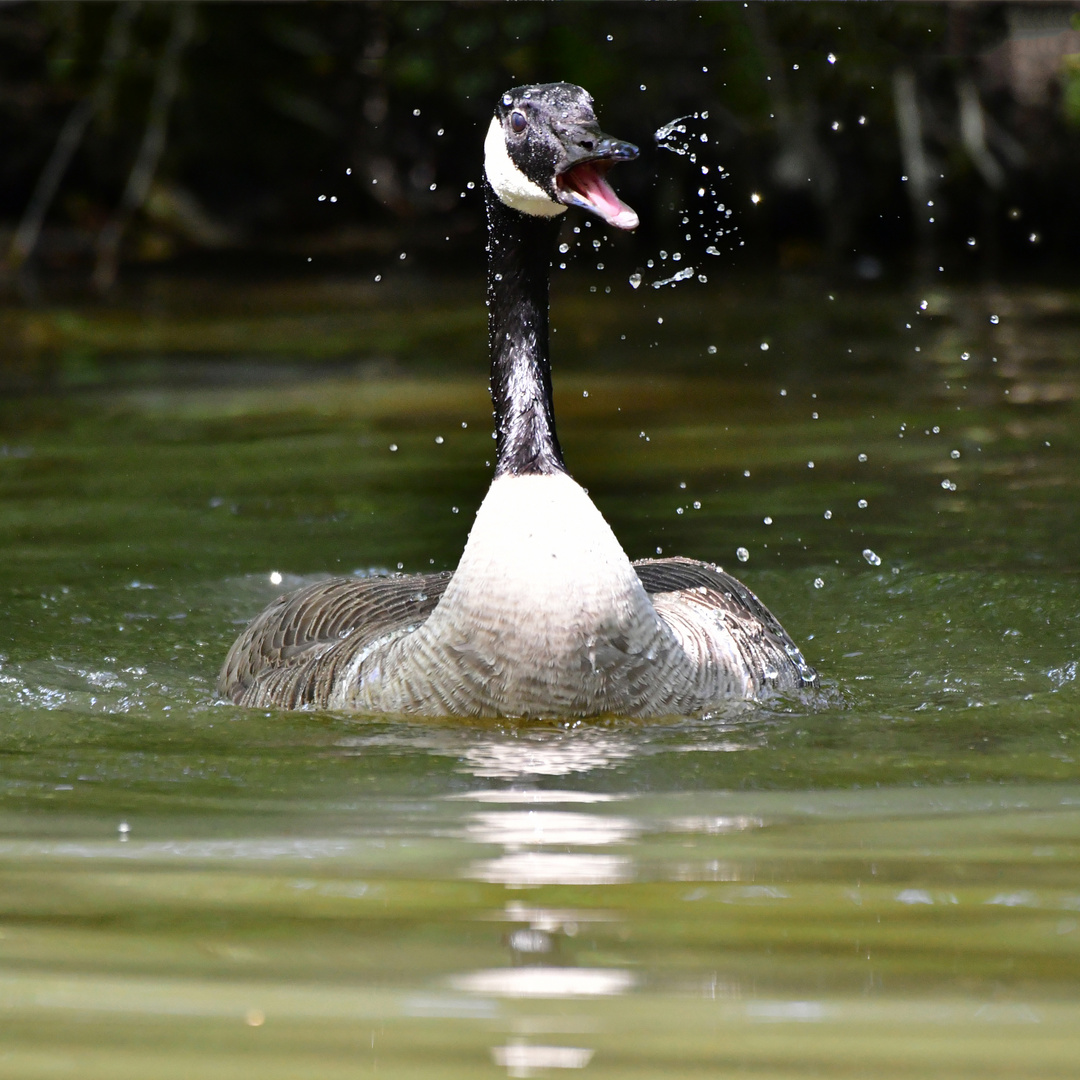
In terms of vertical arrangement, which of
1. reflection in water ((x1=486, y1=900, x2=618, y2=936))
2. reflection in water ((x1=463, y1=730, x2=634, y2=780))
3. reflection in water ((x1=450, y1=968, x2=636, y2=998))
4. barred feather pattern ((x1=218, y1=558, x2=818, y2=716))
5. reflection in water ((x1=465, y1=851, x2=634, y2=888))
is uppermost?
barred feather pattern ((x1=218, y1=558, x2=818, y2=716))

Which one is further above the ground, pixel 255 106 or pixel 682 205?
pixel 255 106

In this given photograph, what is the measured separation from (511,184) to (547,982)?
130 inches

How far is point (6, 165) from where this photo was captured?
2908 cm

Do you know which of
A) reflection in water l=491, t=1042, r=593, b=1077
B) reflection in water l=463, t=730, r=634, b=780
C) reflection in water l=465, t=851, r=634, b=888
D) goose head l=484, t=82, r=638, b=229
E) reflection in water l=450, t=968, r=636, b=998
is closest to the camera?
reflection in water l=491, t=1042, r=593, b=1077

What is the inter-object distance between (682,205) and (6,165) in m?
10.1

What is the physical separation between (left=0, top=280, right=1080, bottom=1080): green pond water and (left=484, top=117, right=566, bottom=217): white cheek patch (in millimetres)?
1727

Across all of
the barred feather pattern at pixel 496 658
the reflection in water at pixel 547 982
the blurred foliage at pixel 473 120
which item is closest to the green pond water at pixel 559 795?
the reflection in water at pixel 547 982

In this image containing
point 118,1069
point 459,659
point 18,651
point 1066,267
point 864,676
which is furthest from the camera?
point 1066,267

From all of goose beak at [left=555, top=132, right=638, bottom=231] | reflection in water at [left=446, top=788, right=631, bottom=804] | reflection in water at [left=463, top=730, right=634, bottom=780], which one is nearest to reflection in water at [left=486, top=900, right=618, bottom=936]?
reflection in water at [left=446, top=788, right=631, bottom=804]

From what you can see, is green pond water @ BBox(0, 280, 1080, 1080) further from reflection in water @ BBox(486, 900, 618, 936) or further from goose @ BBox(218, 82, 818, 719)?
goose @ BBox(218, 82, 818, 719)

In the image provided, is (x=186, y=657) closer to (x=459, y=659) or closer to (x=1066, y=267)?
(x=459, y=659)

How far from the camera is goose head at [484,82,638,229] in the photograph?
626 cm

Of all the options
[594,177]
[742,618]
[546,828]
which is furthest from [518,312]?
[546,828]

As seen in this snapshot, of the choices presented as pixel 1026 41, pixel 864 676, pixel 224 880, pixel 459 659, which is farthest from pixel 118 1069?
pixel 1026 41
